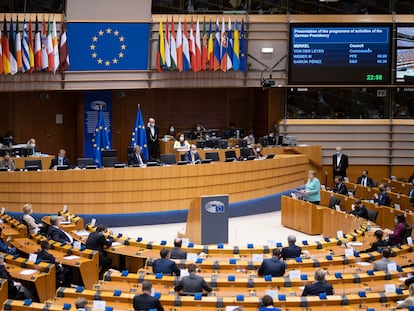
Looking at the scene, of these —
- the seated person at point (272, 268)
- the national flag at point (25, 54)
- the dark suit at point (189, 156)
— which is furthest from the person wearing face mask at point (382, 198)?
the national flag at point (25, 54)

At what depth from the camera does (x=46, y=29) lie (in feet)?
79.2

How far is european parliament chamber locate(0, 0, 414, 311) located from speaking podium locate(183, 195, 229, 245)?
0.12 feet

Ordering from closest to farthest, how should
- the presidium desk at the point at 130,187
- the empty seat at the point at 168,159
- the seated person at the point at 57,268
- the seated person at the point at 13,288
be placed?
1. the seated person at the point at 13,288
2. the seated person at the point at 57,268
3. the presidium desk at the point at 130,187
4. the empty seat at the point at 168,159

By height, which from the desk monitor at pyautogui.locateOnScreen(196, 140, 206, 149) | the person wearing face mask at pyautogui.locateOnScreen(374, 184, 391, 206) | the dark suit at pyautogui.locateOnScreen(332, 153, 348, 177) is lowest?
the person wearing face mask at pyautogui.locateOnScreen(374, 184, 391, 206)

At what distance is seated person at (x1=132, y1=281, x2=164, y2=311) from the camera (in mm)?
10758

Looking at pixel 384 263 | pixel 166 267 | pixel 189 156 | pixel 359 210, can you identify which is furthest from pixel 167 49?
pixel 384 263

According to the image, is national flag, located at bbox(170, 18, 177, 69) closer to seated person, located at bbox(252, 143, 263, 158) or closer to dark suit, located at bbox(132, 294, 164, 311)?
seated person, located at bbox(252, 143, 263, 158)

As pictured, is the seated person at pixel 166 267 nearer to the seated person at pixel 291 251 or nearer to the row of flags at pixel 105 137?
the seated person at pixel 291 251

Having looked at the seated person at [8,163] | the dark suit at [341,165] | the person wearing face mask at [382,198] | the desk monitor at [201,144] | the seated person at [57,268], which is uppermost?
the desk monitor at [201,144]

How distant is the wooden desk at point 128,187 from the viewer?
67.0ft

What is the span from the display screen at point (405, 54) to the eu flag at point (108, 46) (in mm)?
8294

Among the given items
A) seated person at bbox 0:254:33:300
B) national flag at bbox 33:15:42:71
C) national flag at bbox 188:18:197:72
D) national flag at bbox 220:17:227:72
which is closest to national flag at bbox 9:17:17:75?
national flag at bbox 33:15:42:71

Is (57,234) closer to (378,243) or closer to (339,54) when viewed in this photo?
(378,243)

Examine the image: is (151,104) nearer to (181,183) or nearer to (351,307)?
(181,183)
